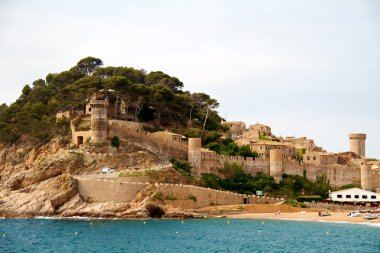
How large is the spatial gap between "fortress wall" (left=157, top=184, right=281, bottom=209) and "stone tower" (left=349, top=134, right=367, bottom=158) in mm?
25351

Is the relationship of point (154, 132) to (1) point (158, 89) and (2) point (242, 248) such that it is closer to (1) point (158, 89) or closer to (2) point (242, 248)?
(1) point (158, 89)

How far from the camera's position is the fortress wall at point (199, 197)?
55.7 metres

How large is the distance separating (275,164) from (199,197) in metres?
11.0

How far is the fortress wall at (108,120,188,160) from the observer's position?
6240 cm

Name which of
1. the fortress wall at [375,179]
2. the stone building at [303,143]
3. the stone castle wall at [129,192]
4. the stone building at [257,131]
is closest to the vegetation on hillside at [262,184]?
the stone castle wall at [129,192]

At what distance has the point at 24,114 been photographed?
67.8 meters

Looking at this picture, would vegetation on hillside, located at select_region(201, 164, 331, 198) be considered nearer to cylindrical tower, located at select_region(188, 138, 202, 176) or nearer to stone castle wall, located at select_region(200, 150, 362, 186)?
stone castle wall, located at select_region(200, 150, 362, 186)

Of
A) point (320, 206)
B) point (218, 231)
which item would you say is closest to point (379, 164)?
point (320, 206)

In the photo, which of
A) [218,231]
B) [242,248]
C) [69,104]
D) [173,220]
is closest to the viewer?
[242,248]

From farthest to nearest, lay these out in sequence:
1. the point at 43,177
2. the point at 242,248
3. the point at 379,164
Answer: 1. the point at 379,164
2. the point at 43,177
3. the point at 242,248

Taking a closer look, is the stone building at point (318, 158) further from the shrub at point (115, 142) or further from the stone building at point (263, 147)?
the shrub at point (115, 142)

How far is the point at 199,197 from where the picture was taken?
57.0 metres

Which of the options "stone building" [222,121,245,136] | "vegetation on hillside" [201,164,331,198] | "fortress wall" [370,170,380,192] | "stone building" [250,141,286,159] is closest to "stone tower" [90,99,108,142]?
"vegetation on hillside" [201,164,331,198]

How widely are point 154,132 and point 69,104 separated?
9.06m
